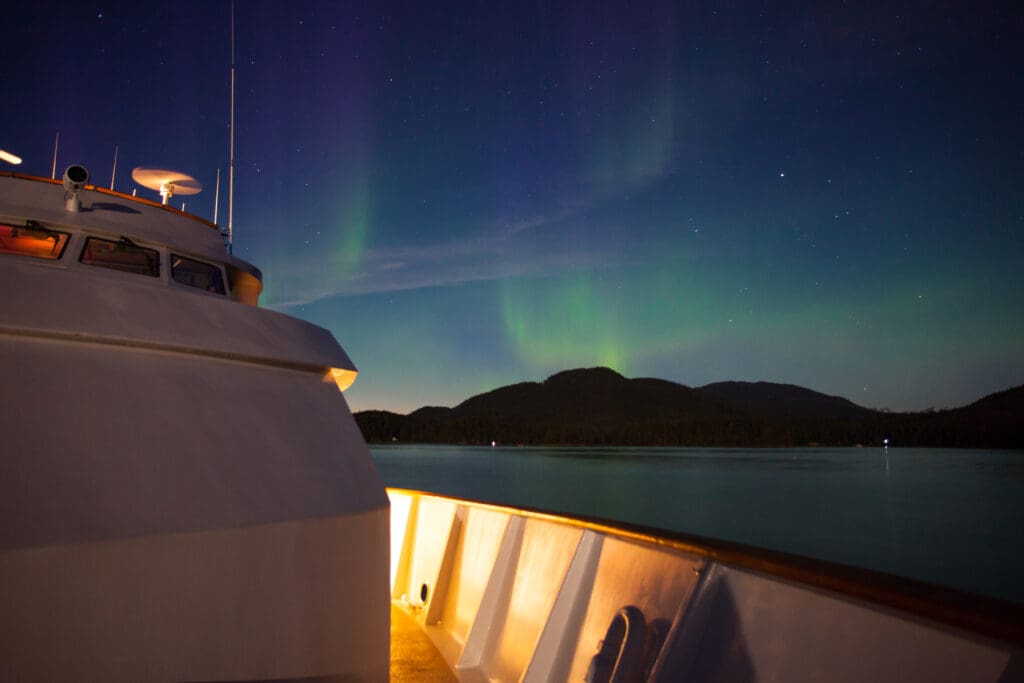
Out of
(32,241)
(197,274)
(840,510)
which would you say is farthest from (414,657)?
(840,510)

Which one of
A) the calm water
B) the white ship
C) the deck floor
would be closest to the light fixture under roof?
the white ship

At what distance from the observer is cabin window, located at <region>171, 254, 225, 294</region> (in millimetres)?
4055

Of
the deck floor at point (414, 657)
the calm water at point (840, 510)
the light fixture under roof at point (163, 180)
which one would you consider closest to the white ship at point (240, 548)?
the deck floor at point (414, 657)

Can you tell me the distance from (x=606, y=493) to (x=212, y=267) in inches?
1918

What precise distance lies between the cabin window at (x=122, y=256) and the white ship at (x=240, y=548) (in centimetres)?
1

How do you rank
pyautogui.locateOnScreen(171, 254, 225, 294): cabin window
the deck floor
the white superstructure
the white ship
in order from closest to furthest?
1. the white ship
2. the white superstructure
3. pyautogui.locateOnScreen(171, 254, 225, 294): cabin window
4. the deck floor

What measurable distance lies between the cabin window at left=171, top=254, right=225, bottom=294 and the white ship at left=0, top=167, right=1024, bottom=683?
10 cm

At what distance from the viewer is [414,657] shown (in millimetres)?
4629

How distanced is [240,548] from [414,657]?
254cm

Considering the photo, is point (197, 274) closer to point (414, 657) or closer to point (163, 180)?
point (163, 180)

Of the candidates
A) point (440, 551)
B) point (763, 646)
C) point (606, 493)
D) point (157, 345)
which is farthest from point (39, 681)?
point (606, 493)

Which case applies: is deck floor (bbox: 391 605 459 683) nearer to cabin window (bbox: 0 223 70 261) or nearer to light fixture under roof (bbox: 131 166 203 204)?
cabin window (bbox: 0 223 70 261)

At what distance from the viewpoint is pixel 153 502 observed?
2.50 metres

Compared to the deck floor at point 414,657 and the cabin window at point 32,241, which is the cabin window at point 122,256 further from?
the deck floor at point 414,657
